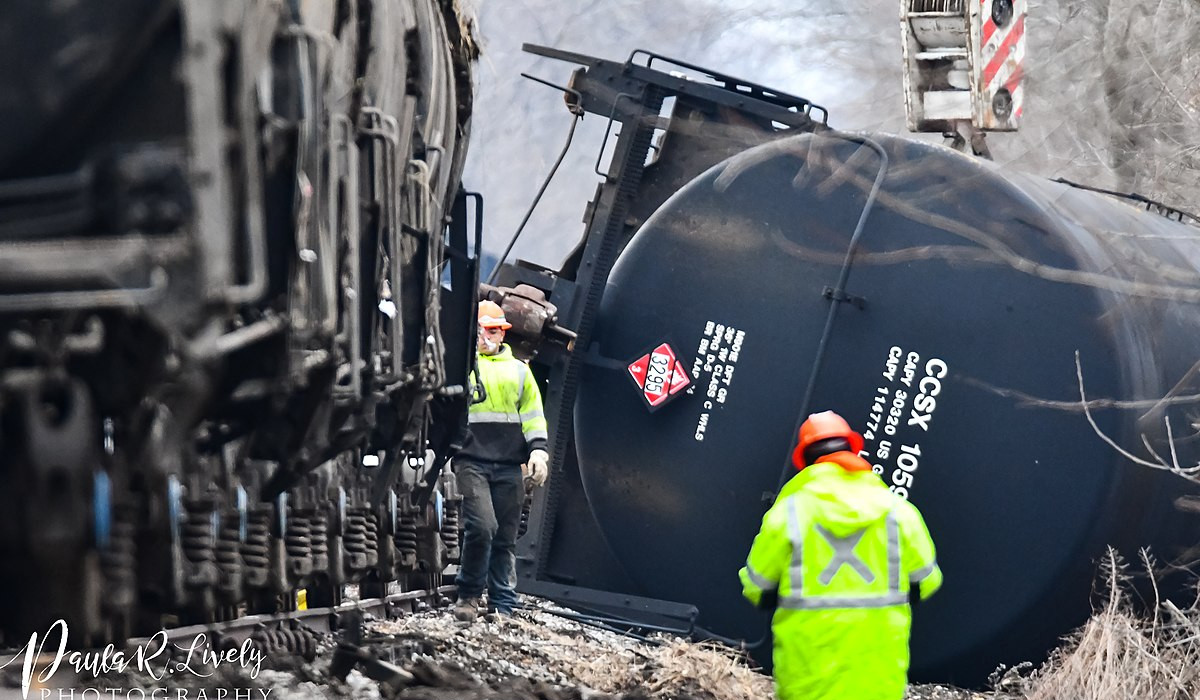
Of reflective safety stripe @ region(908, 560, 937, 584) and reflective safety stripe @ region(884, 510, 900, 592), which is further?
reflective safety stripe @ region(908, 560, 937, 584)

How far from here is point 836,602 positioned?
19.0ft

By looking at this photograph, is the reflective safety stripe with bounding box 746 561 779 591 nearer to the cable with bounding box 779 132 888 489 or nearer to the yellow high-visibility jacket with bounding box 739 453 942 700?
the yellow high-visibility jacket with bounding box 739 453 942 700

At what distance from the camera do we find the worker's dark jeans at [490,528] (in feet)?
32.3

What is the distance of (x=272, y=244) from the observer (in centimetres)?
480

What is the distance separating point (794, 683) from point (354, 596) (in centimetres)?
420

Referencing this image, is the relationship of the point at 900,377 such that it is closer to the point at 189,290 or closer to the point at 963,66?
the point at 963,66

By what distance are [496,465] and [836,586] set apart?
4457mm

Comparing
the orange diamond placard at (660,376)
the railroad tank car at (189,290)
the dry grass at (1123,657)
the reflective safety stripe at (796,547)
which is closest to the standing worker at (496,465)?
the orange diamond placard at (660,376)

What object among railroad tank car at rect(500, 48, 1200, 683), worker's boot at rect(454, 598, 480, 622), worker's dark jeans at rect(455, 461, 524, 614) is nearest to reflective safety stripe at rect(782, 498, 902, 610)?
railroad tank car at rect(500, 48, 1200, 683)

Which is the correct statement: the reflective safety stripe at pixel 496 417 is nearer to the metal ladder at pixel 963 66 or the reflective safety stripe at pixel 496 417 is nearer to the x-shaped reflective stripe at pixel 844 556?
the metal ladder at pixel 963 66

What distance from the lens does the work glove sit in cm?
966

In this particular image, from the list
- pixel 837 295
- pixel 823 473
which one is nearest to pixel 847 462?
pixel 823 473

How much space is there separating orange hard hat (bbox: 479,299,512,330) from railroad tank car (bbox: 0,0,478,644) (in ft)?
8.91
